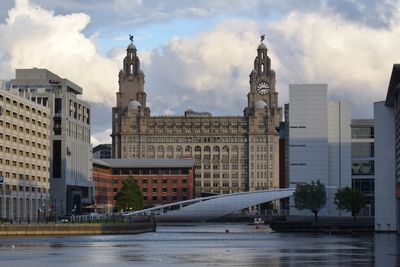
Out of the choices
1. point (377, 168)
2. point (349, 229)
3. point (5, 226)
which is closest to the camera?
point (5, 226)

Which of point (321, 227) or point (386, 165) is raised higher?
point (386, 165)

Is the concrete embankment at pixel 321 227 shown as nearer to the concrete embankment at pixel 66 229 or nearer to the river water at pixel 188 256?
the concrete embankment at pixel 66 229

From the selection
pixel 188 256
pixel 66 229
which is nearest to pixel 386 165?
pixel 66 229

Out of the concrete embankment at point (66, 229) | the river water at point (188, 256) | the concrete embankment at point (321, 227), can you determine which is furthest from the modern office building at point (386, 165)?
the river water at point (188, 256)

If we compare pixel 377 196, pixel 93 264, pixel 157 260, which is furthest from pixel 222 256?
pixel 377 196

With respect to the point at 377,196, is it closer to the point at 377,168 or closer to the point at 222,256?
the point at 377,168

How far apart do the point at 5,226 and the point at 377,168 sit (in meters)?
53.6

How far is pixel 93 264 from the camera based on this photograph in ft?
241

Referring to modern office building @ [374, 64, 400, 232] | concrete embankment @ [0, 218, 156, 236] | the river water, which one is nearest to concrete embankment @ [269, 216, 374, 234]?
modern office building @ [374, 64, 400, 232]

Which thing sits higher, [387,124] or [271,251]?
[387,124]

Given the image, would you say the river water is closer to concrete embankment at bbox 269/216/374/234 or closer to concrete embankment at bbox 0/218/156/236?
concrete embankment at bbox 0/218/156/236

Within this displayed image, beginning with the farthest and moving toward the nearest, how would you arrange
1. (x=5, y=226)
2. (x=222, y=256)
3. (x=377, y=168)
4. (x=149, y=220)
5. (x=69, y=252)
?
(x=149, y=220) → (x=377, y=168) → (x=5, y=226) → (x=69, y=252) → (x=222, y=256)

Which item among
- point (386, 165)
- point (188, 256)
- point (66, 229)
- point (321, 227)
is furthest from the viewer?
point (321, 227)

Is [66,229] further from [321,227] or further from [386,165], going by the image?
[321,227]
